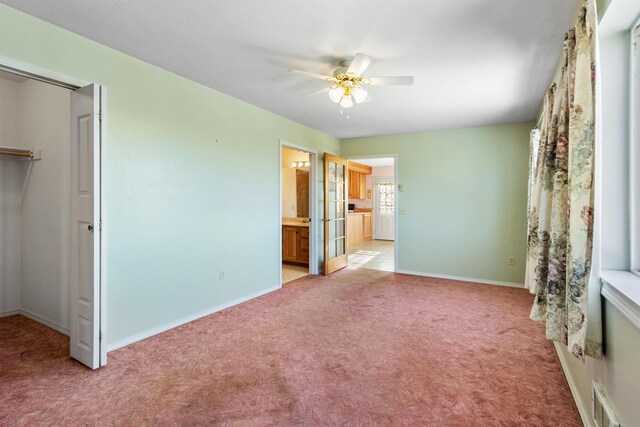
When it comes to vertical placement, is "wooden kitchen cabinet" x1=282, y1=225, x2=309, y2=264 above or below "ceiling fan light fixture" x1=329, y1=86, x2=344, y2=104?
below

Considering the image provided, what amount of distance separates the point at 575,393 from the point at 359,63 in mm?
2624

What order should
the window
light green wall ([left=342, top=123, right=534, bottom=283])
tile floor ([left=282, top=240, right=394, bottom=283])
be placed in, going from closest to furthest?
light green wall ([left=342, top=123, right=534, bottom=283])
tile floor ([left=282, top=240, right=394, bottom=283])
the window

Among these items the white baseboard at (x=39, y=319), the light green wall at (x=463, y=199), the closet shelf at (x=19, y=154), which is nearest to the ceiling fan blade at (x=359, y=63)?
the light green wall at (x=463, y=199)

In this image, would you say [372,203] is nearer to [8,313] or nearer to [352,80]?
[352,80]

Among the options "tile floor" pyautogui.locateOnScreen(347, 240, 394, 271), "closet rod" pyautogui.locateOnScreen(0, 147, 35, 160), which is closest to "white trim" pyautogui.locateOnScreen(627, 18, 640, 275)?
"tile floor" pyautogui.locateOnScreen(347, 240, 394, 271)

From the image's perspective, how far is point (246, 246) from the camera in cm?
396

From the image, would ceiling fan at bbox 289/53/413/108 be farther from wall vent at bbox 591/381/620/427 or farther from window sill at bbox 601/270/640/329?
wall vent at bbox 591/381/620/427

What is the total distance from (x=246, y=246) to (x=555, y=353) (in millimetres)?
3189

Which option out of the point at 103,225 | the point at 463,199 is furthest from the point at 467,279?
Answer: the point at 103,225

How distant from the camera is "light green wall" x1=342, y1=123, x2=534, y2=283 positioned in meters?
4.65

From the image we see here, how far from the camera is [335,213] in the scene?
577 cm

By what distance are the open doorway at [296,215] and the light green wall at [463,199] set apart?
1.53m

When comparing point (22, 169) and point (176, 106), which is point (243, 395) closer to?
point (176, 106)

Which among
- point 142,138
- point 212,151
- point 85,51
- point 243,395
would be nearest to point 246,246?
point 212,151
